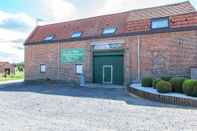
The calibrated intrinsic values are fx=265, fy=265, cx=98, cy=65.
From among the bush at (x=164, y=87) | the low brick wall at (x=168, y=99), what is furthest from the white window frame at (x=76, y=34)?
the bush at (x=164, y=87)

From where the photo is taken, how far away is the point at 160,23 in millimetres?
21891

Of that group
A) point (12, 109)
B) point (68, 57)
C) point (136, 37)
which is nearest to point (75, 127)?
point (12, 109)

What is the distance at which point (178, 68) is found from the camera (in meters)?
20.3

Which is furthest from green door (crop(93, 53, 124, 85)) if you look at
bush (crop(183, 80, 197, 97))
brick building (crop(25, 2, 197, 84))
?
bush (crop(183, 80, 197, 97))

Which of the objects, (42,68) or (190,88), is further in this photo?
(42,68)

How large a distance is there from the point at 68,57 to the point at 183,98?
1682cm

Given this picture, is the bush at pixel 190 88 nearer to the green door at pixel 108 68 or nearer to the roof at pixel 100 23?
the roof at pixel 100 23

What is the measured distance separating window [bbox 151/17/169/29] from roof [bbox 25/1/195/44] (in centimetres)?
53

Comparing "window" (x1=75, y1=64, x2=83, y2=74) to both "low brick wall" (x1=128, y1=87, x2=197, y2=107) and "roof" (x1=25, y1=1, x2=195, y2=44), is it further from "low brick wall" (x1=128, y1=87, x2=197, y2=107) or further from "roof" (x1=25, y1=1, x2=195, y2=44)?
"low brick wall" (x1=128, y1=87, x2=197, y2=107)

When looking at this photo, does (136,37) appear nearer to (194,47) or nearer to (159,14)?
(159,14)

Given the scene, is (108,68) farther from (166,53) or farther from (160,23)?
(160,23)

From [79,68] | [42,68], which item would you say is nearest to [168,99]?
[79,68]

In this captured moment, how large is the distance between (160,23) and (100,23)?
258 inches

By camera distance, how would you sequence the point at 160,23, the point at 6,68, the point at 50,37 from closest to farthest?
1. the point at 160,23
2. the point at 50,37
3. the point at 6,68
